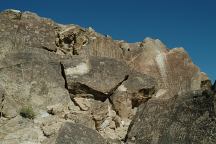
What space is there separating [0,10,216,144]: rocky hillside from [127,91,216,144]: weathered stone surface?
27 mm

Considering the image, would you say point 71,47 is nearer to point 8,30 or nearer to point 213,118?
point 8,30

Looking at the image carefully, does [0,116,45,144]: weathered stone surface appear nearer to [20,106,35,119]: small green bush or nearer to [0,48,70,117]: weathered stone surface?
[20,106,35,119]: small green bush

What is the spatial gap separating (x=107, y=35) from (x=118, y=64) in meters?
2.50

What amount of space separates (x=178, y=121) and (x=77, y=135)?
2847 millimetres

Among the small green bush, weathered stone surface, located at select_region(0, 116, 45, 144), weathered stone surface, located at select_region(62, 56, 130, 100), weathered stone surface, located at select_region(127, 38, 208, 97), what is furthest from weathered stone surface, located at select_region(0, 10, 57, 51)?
weathered stone surface, located at select_region(0, 116, 45, 144)

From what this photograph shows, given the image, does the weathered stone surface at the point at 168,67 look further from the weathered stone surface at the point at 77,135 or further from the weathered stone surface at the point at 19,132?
the weathered stone surface at the point at 19,132

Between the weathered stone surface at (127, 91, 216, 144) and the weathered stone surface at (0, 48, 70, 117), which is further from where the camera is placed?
the weathered stone surface at (0, 48, 70, 117)

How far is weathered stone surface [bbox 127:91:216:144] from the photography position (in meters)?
10.3

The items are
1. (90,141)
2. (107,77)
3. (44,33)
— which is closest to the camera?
(90,141)

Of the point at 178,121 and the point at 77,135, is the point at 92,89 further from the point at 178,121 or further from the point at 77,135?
the point at 178,121

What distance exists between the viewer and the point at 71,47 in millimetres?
15867

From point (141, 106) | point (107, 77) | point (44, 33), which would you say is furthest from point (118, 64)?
point (44, 33)

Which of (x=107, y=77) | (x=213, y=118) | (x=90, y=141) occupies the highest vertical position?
(x=107, y=77)

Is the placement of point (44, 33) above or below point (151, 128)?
above
